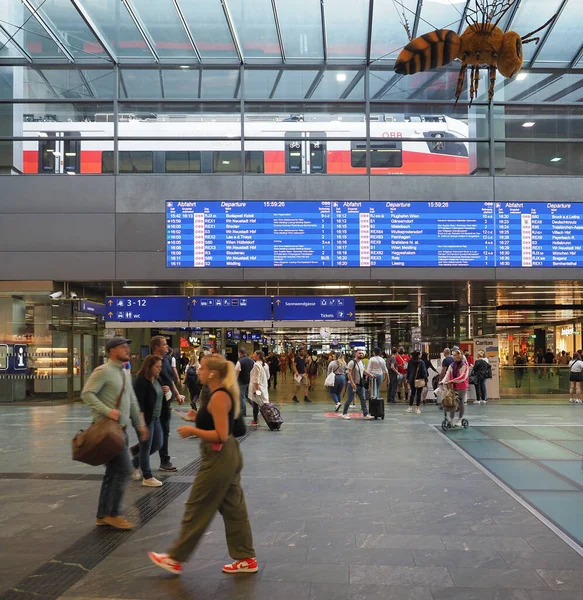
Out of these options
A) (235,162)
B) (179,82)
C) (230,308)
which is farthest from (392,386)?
(179,82)

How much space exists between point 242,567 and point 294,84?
50.6ft

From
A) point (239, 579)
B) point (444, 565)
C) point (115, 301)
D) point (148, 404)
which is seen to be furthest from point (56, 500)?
point (115, 301)

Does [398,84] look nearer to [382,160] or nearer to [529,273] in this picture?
[382,160]

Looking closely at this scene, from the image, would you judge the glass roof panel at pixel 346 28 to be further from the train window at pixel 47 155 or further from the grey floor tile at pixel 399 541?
the grey floor tile at pixel 399 541

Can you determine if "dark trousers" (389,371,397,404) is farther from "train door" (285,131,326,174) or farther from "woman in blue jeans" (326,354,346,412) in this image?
"train door" (285,131,326,174)

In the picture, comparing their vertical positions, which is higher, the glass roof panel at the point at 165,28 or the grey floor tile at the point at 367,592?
the glass roof panel at the point at 165,28

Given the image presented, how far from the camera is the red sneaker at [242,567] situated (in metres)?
4.88

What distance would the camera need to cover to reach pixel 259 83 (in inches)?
724

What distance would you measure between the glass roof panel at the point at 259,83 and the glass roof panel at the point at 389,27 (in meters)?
2.66

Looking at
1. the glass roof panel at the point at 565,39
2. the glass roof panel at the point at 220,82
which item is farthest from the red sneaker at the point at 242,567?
the glass roof panel at the point at 565,39

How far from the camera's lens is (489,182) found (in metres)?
17.5

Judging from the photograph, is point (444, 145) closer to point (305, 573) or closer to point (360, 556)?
point (360, 556)

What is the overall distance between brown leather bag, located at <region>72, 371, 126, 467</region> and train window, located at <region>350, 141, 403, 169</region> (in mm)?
12925

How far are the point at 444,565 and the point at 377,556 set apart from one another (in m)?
0.51
